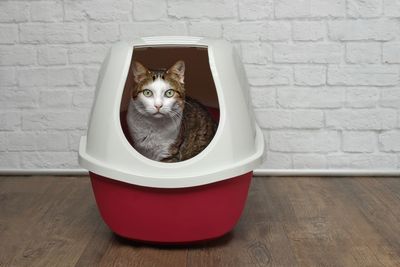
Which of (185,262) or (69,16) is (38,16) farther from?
(185,262)

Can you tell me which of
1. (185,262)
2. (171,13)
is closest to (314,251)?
(185,262)

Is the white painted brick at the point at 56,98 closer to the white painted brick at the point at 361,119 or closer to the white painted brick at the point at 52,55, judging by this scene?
the white painted brick at the point at 52,55

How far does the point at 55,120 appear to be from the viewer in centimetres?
203

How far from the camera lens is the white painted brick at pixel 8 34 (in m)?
1.97

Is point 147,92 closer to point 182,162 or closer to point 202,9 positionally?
point 182,162

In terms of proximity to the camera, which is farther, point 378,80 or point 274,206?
point 378,80

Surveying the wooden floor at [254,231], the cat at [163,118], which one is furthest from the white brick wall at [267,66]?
the cat at [163,118]

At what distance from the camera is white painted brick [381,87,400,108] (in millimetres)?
1971

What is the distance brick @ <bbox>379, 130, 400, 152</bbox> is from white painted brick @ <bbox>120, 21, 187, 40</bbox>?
33.4 inches

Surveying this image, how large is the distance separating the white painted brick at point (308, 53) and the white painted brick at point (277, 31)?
0.03 meters

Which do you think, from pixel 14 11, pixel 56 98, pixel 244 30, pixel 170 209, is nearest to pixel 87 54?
pixel 56 98

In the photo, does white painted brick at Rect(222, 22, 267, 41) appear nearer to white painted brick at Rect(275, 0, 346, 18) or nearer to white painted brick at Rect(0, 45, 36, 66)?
white painted brick at Rect(275, 0, 346, 18)

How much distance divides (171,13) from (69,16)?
378 mm

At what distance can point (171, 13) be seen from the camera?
6.34ft
